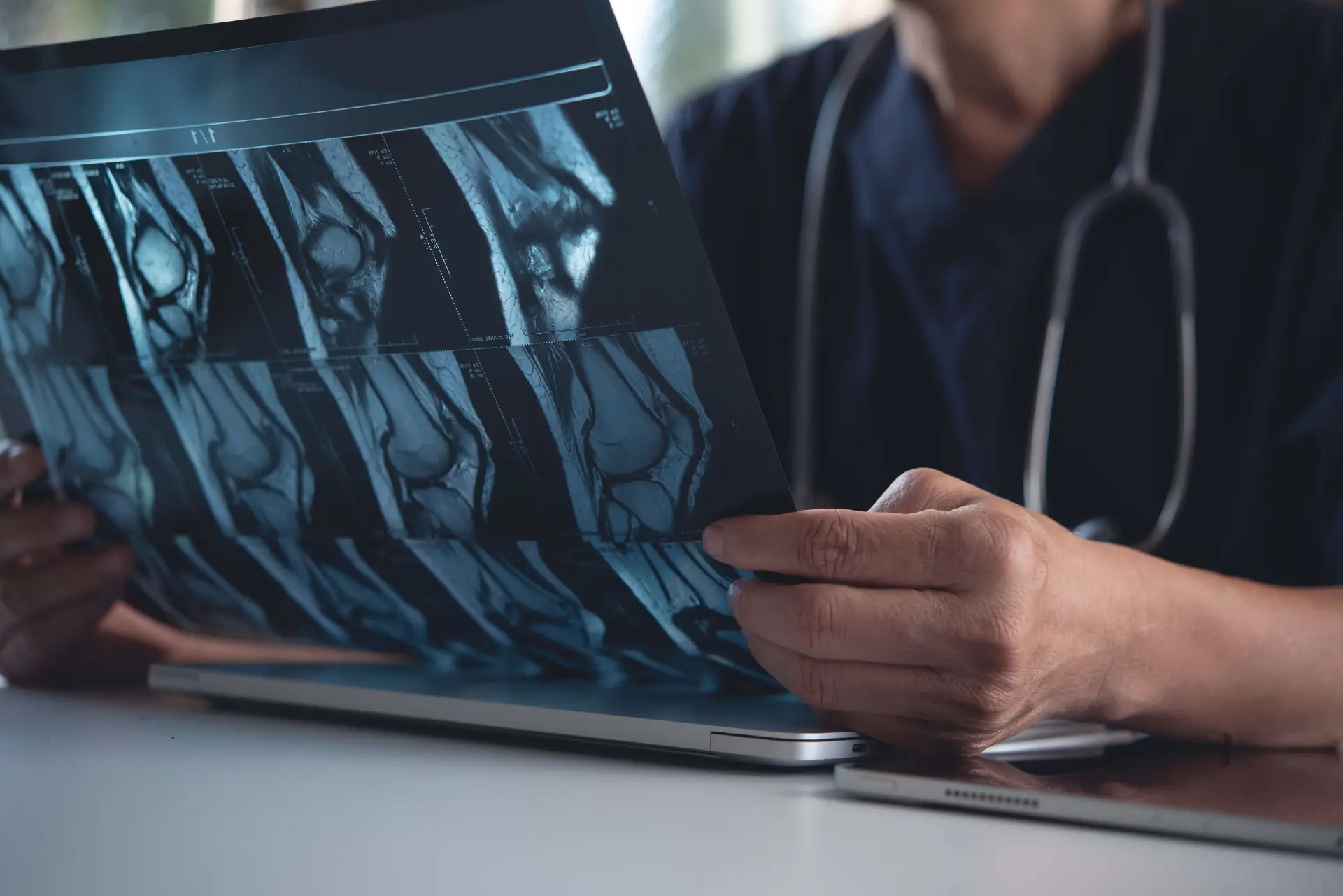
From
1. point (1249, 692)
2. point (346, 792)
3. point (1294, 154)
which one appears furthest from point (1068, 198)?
point (346, 792)

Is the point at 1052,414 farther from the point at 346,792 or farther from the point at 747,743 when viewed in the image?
the point at 346,792

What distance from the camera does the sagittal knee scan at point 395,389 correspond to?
0.42 m

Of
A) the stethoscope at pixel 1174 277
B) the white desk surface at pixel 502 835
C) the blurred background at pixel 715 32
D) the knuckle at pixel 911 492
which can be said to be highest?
the blurred background at pixel 715 32

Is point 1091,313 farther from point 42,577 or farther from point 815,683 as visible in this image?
point 42,577

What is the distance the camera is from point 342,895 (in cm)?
31

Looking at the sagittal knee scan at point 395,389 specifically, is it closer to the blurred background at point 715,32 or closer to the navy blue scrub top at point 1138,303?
the navy blue scrub top at point 1138,303

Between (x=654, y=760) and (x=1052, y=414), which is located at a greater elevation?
(x=1052, y=414)

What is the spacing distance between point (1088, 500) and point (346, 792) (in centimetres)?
64

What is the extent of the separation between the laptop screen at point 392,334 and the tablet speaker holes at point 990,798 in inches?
4.8

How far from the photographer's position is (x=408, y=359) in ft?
1.57

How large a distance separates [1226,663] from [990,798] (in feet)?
0.62

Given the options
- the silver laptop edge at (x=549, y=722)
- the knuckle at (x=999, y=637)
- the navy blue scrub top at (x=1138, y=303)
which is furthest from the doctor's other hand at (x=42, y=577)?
the navy blue scrub top at (x=1138, y=303)

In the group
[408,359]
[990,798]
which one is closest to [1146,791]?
[990,798]

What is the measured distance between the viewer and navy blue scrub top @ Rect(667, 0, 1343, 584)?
2.61 feet
